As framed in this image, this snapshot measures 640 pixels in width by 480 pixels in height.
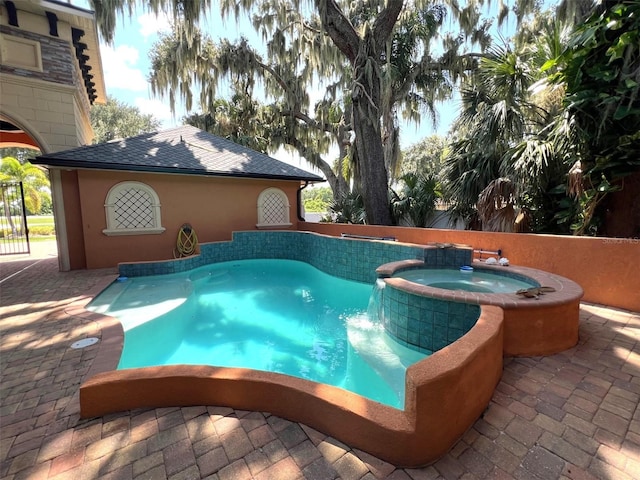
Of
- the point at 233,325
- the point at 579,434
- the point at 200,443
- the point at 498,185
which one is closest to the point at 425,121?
the point at 498,185

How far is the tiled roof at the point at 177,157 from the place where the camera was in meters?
7.45

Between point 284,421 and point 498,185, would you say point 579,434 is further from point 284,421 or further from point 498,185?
point 498,185

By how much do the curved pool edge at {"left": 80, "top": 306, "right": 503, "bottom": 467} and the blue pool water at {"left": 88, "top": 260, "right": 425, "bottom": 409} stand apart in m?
1.32

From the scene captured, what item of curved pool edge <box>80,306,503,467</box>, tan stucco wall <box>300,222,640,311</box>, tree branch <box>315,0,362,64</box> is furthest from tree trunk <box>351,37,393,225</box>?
curved pool edge <box>80,306,503,467</box>

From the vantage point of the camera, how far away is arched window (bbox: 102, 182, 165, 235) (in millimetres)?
8008

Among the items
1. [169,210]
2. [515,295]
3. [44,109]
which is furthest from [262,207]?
[515,295]

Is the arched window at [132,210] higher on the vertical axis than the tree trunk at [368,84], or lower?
lower

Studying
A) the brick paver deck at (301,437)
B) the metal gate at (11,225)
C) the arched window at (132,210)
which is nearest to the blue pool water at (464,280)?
the brick paver deck at (301,437)

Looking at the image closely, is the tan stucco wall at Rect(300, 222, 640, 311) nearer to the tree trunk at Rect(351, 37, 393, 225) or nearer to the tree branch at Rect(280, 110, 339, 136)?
the tree trunk at Rect(351, 37, 393, 225)

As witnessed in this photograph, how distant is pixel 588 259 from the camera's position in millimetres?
4637

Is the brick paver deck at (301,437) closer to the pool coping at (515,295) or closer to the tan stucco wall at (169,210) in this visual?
the pool coping at (515,295)

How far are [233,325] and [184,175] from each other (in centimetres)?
606

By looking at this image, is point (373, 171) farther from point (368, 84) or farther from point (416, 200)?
point (368, 84)

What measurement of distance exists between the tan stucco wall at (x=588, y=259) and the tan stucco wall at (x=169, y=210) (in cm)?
770
